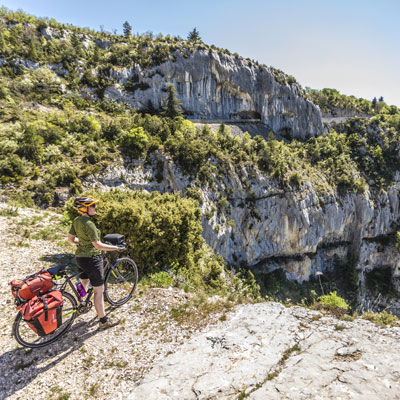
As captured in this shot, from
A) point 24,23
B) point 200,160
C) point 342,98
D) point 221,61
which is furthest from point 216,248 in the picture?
point 342,98

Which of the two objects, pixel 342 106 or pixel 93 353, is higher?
pixel 342 106

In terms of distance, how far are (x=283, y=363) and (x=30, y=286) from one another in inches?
186

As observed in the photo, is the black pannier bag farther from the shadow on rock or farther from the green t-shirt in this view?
the shadow on rock

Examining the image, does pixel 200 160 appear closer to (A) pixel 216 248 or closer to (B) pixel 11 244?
(A) pixel 216 248

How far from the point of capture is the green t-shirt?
445cm

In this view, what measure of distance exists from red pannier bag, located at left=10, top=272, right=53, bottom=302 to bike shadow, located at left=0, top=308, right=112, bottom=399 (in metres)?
1.25

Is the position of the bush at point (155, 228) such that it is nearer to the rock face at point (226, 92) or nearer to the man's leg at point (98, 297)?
the man's leg at point (98, 297)

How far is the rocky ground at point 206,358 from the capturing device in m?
3.48

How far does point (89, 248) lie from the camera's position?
4605 millimetres

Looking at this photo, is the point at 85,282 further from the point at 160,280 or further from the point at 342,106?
the point at 342,106

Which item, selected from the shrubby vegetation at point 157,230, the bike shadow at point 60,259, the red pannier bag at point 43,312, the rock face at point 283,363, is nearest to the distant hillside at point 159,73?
the shrubby vegetation at point 157,230

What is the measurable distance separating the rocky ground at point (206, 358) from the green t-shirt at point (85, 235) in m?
1.75

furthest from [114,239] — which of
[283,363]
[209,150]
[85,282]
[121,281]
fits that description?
[209,150]

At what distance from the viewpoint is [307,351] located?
425 cm
